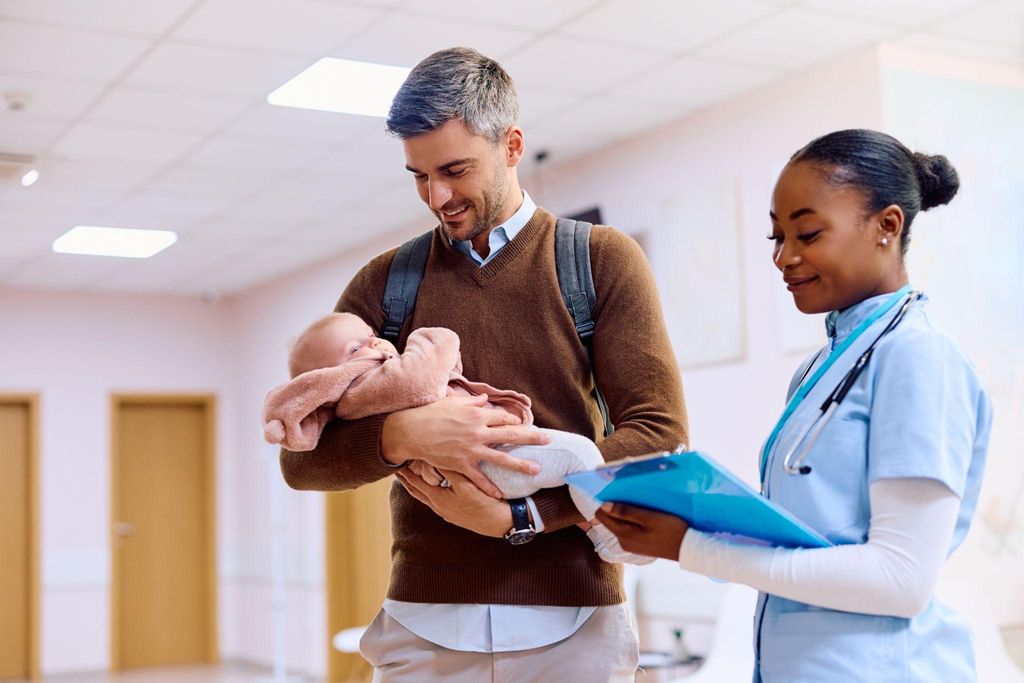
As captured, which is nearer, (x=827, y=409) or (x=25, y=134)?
(x=827, y=409)

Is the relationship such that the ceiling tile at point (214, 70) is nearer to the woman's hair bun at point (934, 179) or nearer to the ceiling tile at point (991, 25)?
the ceiling tile at point (991, 25)

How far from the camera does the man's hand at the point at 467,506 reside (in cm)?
162

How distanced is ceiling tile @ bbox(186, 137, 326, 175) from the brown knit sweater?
4193 millimetres

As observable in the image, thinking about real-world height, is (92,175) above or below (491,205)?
above

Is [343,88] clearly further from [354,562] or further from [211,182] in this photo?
[354,562]

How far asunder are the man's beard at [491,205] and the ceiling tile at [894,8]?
2847mm

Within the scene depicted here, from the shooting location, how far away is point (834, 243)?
146 centimetres

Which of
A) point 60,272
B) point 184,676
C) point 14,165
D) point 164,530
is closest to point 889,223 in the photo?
point 14,165

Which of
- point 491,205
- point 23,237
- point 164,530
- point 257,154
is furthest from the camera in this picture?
point 164,530

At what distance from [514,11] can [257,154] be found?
2143 mm

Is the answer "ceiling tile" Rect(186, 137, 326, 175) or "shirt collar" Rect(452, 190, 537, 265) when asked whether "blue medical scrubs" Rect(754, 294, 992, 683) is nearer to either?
"shirt collar" Rect(452, 190, 537, 265)

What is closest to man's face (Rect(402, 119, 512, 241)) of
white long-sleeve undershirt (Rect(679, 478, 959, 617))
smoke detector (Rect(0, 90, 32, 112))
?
white long-sleeve undershirt (Rect(679, 478, 959, 617))

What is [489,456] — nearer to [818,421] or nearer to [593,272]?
[593,272]

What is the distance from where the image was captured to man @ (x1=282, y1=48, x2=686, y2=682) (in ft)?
5.40
